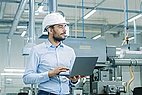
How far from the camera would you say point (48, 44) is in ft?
7.93

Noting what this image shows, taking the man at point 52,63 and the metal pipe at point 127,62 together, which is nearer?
the man at point 52,63

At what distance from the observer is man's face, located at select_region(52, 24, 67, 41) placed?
2388mm

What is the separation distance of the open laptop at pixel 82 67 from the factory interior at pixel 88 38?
1104 mm

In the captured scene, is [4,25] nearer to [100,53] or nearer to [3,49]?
[3,49]

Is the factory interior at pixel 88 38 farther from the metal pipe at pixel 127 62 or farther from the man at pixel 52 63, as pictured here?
the man at pixel 52 63

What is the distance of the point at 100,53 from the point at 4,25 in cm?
713

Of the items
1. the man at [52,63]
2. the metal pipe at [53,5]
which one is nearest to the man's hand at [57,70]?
the man at [52,63]

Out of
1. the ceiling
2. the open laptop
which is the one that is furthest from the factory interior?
the open laptop

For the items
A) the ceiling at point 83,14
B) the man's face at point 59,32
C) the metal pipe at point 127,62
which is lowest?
the metal pipe at point 127,62

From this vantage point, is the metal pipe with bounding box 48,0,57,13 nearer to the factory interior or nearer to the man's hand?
the factory interior

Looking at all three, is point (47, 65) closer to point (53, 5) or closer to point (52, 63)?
point (52, 63)

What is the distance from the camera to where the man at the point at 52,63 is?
7.36 ft

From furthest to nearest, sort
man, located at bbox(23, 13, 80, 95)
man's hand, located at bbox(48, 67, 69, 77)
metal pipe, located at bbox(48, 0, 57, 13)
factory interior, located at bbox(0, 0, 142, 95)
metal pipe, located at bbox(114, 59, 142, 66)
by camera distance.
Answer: metal pipe, located at bbox(48, 0, 57, 13) < factory interior, located at bbox(0, 0, 142, 95) < metal pipe, located at bbox(114, 59, 142, 66) < man, located at bbox(23, 13, 80, 95) < man's hand, located at bbox(48, 67, 69, 77)

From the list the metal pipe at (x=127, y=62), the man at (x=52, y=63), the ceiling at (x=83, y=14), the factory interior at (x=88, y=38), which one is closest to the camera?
the man at (x=52, y=63)
